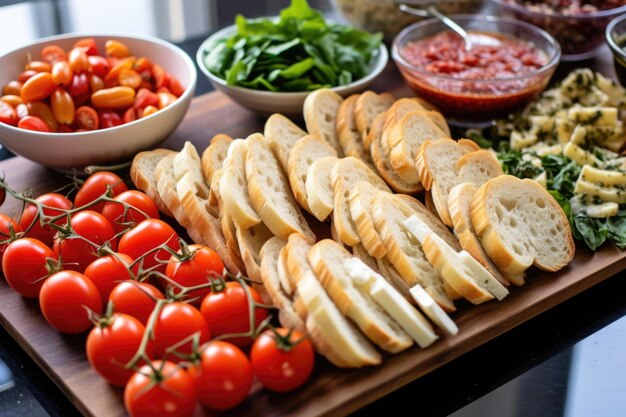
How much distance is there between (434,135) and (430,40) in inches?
42.2

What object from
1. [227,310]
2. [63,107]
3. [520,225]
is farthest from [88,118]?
[520,225]

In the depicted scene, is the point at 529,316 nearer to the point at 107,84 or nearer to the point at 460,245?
the point at 460,245

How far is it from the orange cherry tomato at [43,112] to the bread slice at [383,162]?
1.39 m

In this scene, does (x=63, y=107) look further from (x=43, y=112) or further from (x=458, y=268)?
(x=458, y=268)

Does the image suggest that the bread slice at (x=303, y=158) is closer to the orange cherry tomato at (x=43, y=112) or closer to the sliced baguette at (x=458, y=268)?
the sliced baguette at (x=458, y=268)

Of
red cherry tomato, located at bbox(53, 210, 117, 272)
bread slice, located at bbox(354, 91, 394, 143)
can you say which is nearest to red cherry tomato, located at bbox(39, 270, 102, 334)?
red cherry tomato, located at bbox(53, 210, 117, 272)

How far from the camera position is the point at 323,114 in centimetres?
347

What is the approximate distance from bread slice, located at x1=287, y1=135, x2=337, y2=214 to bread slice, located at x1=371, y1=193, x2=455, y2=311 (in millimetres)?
303

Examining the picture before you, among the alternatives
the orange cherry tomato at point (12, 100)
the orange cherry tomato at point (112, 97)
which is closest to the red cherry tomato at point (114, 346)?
the orange cherry tomato at point (112, 97)

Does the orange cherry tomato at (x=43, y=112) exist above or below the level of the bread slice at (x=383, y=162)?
above

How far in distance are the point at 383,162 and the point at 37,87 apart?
153cm

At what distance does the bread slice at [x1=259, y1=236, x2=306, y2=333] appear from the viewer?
2.38 metres

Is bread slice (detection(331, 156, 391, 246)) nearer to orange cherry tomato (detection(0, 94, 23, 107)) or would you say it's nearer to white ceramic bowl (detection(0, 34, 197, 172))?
white ceramic bowl (detection(0, 34, 197, 172))

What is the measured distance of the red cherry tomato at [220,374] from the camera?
7.06ft
